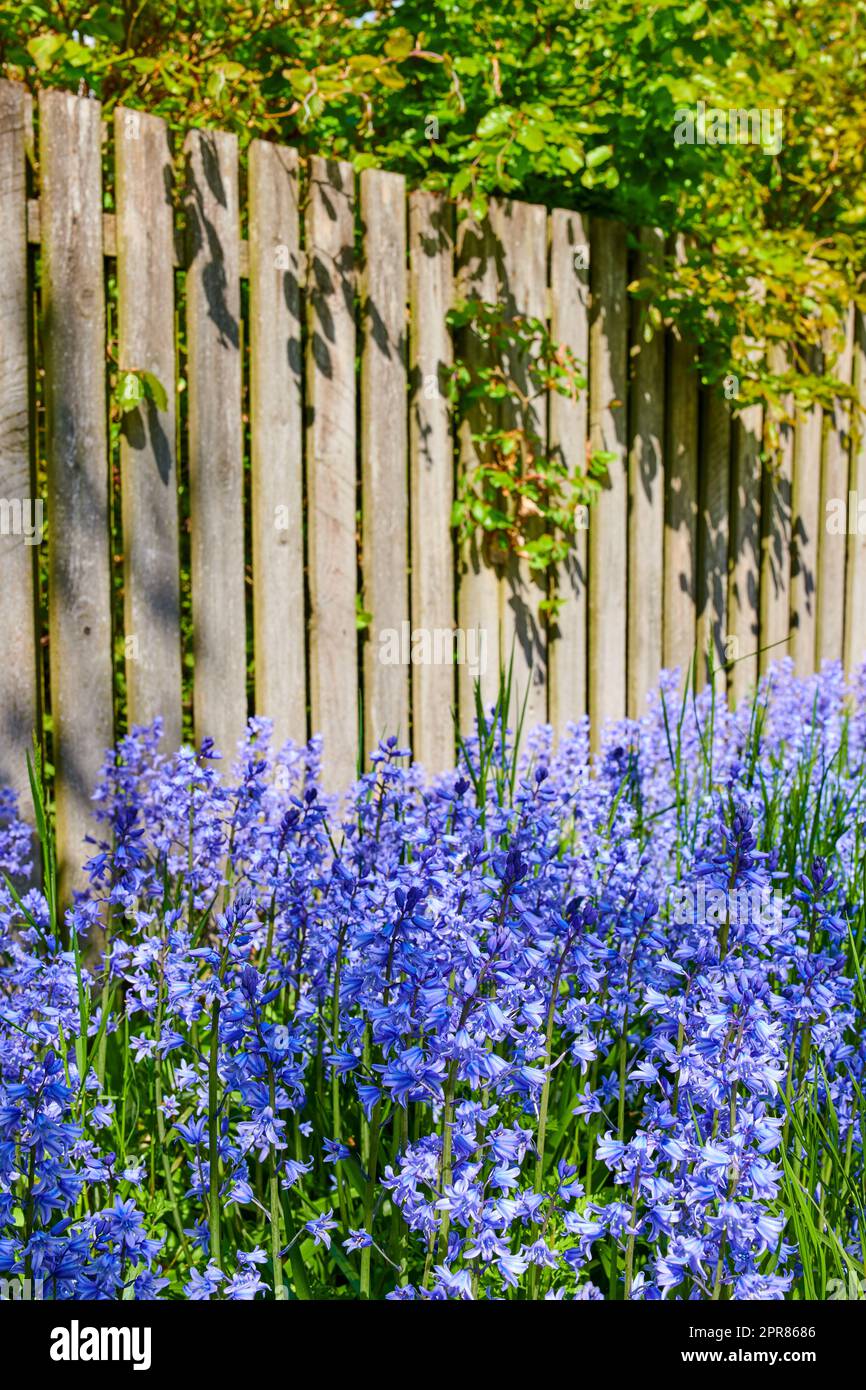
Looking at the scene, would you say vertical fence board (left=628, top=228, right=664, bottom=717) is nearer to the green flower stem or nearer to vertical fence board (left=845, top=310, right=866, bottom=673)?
vertical fence board (left=845, top=310, right=866, bottom=673)

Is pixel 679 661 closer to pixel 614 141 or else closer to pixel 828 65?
pixel 614 141

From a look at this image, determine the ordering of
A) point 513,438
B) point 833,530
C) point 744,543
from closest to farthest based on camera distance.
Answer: point 513,438 < point 744,543 < point 833,530

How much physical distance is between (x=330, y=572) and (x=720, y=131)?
7.12ft

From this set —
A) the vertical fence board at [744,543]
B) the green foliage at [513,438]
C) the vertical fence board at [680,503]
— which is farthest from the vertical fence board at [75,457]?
the vertical fence board at [744,543]

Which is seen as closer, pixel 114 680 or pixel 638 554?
pixel 114 680

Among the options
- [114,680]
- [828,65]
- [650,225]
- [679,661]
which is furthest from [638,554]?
[828,65]

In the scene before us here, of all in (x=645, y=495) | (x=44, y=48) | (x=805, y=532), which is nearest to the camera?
(x=44, y=48)

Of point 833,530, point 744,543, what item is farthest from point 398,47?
point 833,530

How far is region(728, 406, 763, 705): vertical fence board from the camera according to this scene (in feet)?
17.0

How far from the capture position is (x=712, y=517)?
16.6 feet

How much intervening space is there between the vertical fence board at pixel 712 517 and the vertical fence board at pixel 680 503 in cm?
6

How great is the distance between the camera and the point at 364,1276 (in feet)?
4.98

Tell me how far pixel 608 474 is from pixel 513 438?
615 mm

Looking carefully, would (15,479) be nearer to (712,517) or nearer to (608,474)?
(608,474)
